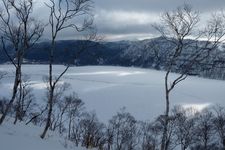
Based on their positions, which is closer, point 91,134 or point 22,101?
point 22,101

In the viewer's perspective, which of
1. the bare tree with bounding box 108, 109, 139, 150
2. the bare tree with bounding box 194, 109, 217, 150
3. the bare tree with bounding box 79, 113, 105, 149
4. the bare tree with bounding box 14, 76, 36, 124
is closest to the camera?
the bare tree with bounding box 79, 113, 105, 149

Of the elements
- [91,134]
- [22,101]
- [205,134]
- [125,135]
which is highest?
[22,101]

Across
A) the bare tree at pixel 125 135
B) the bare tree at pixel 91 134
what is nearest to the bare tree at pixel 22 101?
the bare tree at pixel 91 134

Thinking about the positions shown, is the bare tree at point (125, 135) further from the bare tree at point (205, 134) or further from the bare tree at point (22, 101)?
the bare tree at point (22, 101)

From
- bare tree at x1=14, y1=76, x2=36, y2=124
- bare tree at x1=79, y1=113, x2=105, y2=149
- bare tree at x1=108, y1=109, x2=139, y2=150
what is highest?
bare tree at x1=14, y1=76, x2=36, y2=124

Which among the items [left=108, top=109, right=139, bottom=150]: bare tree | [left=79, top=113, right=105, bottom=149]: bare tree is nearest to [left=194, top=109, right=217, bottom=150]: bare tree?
[left=108, top=109, right=139, bottom=150]: bare tree

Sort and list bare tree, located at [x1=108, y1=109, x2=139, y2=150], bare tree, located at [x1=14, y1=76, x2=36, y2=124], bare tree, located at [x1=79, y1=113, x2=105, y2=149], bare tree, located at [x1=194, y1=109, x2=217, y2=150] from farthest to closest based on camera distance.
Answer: bare tree, located at [x1=108, y1=109, x2=139, y2=150], bare tree, located at [x1=194, y1=109, x2=217, y2=150], bare tree, located at [x1=14, y1=76, x2=36, y2=124], bare tree, located at [x1=79, y1=113, x2=105, y2=149]

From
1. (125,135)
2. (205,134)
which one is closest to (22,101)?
(205,134)

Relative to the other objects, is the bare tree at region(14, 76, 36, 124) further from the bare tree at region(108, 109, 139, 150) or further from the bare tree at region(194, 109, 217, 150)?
the bare tree at region(194, 109, 217, 150)

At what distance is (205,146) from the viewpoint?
74688mm

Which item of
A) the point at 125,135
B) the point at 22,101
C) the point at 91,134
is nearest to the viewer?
the point at 22,101

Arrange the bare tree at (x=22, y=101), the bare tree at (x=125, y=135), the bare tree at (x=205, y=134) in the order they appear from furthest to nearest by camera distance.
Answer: the bare tree at (x=125, y=135), the bare tree at (x=205, y=134), the bare tree at (x=22, y=101)

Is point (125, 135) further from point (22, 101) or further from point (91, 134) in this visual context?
point (22, 101)

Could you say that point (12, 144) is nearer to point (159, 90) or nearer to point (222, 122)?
point (222, 122)
